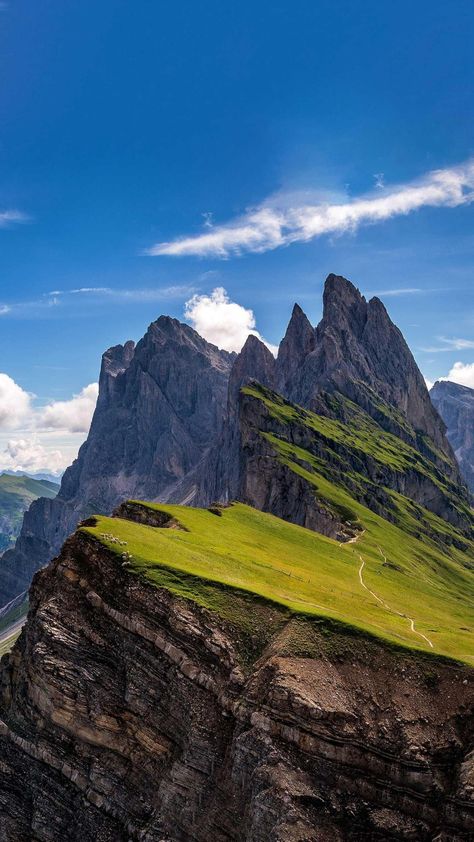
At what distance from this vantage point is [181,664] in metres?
43.7

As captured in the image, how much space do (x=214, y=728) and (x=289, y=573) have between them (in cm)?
2923

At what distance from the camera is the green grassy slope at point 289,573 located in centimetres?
4847

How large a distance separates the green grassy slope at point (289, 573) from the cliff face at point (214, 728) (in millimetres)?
1935

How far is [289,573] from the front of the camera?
69125mm

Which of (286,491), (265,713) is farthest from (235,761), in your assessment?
(286,491)

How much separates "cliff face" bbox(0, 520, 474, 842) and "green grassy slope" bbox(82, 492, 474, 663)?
1.94m

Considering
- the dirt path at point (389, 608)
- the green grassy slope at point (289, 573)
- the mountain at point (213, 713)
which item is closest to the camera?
the mountain at point (213, 713)

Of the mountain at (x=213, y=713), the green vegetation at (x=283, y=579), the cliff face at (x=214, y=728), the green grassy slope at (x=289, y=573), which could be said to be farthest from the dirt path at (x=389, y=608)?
the cliff face at (x=214, y=728)

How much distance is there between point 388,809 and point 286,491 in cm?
13735

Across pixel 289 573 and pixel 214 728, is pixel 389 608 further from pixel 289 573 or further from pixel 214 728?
pixel 214 728

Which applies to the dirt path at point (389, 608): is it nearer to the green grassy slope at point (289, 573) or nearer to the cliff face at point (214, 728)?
the green grassy slope at point (289, 573)

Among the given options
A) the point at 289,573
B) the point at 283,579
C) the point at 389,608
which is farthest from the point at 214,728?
the point at 389,608

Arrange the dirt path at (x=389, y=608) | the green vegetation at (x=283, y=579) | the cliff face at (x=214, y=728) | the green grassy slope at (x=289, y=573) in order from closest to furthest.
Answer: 1. the cliff face at (x=214, y=728)
2. the green vegetation at (x=283, y=579)
3. the green grassy slope at (x=289, y=573)
4. the dirt path at (x=389, y=608)

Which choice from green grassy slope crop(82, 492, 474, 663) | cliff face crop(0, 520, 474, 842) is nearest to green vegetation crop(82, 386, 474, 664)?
green grassy slope crop(82, 492, 474, 663)
